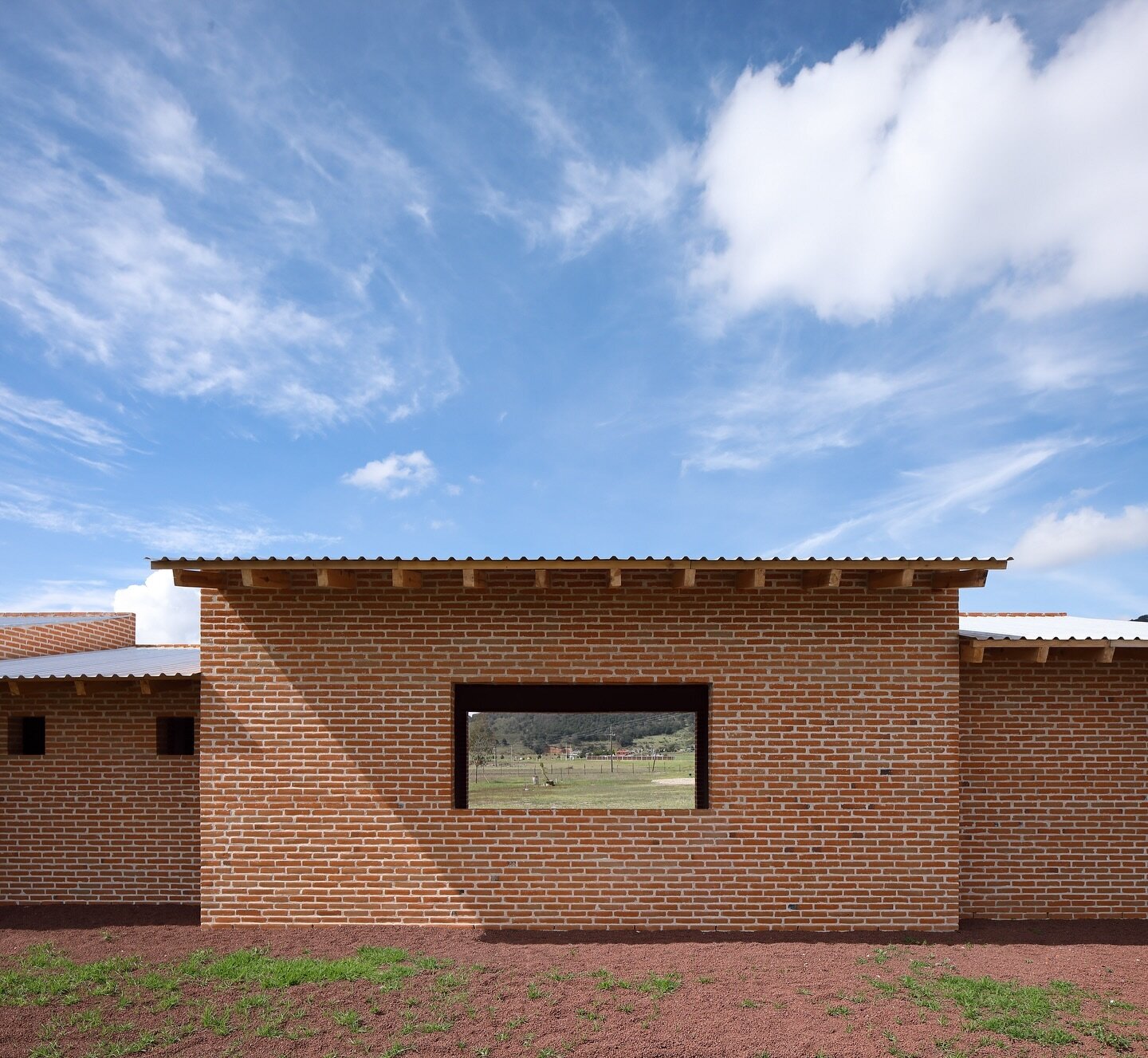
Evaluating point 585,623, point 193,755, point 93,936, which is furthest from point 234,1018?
point 585,623

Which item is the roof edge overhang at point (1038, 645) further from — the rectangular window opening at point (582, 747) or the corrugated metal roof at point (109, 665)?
the corrugated metal roof at point (109, 665)

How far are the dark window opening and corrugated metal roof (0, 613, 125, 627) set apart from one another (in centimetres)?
355

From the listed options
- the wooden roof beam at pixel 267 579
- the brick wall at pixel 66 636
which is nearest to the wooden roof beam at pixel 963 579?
the wooden roof beam at pixel 267 579

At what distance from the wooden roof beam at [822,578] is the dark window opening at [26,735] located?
787 centimetres

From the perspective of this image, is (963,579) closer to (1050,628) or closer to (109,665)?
(1050,628)

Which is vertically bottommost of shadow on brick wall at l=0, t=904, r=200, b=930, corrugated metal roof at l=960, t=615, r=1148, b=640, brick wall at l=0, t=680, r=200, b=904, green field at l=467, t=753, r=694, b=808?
green field at l=467, t=753, r=694, b=808

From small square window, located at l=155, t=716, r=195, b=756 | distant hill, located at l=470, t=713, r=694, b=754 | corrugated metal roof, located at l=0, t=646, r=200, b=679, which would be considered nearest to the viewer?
corrugated metal roof, located at l=0, t=646, r=200, b=679

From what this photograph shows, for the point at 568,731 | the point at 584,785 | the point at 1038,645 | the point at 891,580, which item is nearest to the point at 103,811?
the point at 891,580

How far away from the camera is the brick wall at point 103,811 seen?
312 inches

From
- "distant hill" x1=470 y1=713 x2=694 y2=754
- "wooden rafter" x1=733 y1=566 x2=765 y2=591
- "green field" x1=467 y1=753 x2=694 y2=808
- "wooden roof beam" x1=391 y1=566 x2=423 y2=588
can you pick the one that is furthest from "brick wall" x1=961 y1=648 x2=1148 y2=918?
"distant hill" x1=470 y1=713 x2=694 y2=754

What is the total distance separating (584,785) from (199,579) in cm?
2166

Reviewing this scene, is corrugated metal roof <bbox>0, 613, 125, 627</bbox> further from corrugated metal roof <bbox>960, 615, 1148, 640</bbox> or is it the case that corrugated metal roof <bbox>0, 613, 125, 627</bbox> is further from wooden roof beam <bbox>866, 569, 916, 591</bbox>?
corrugated metal roof <bbox>960, 615, 1148, 640</bbox>

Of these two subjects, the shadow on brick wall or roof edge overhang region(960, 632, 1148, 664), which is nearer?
roof edge overhang region(960, 632, 1148, 664)

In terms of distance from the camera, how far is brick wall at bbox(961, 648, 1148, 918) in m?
7.51
